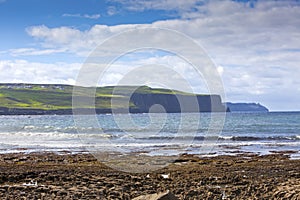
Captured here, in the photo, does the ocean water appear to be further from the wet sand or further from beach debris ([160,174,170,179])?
beach debris ([160,174,170,179])

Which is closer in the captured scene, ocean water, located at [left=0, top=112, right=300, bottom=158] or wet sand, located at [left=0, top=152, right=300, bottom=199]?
wet sand, located at [left=0, top=152, right=300, bottom=199]

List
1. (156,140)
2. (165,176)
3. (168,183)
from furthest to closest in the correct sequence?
(156,140) → (165,176) → (168,183)

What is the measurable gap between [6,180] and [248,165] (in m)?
14.4

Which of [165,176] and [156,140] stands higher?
[165,176]

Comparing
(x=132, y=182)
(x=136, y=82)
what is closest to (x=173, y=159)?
(x=136, y=82)

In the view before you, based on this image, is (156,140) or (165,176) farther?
(156,140)

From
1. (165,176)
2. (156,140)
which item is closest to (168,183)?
(165,176)

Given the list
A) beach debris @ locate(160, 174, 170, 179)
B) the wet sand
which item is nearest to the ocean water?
the wet sand

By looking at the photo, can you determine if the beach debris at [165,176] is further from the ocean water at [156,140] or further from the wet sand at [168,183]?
the ocean water at [156,140]

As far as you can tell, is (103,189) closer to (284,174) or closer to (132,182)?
(132,182)

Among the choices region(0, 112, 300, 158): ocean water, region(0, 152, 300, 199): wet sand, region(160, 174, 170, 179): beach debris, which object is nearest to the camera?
region(0, 152, 300, 199): wet sand

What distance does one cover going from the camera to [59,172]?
24.4m

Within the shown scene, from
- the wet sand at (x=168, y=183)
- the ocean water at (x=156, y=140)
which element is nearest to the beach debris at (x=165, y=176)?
the wet sand at (x=168, y=183)

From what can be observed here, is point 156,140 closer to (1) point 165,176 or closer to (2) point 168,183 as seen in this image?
(1) point 165,176
